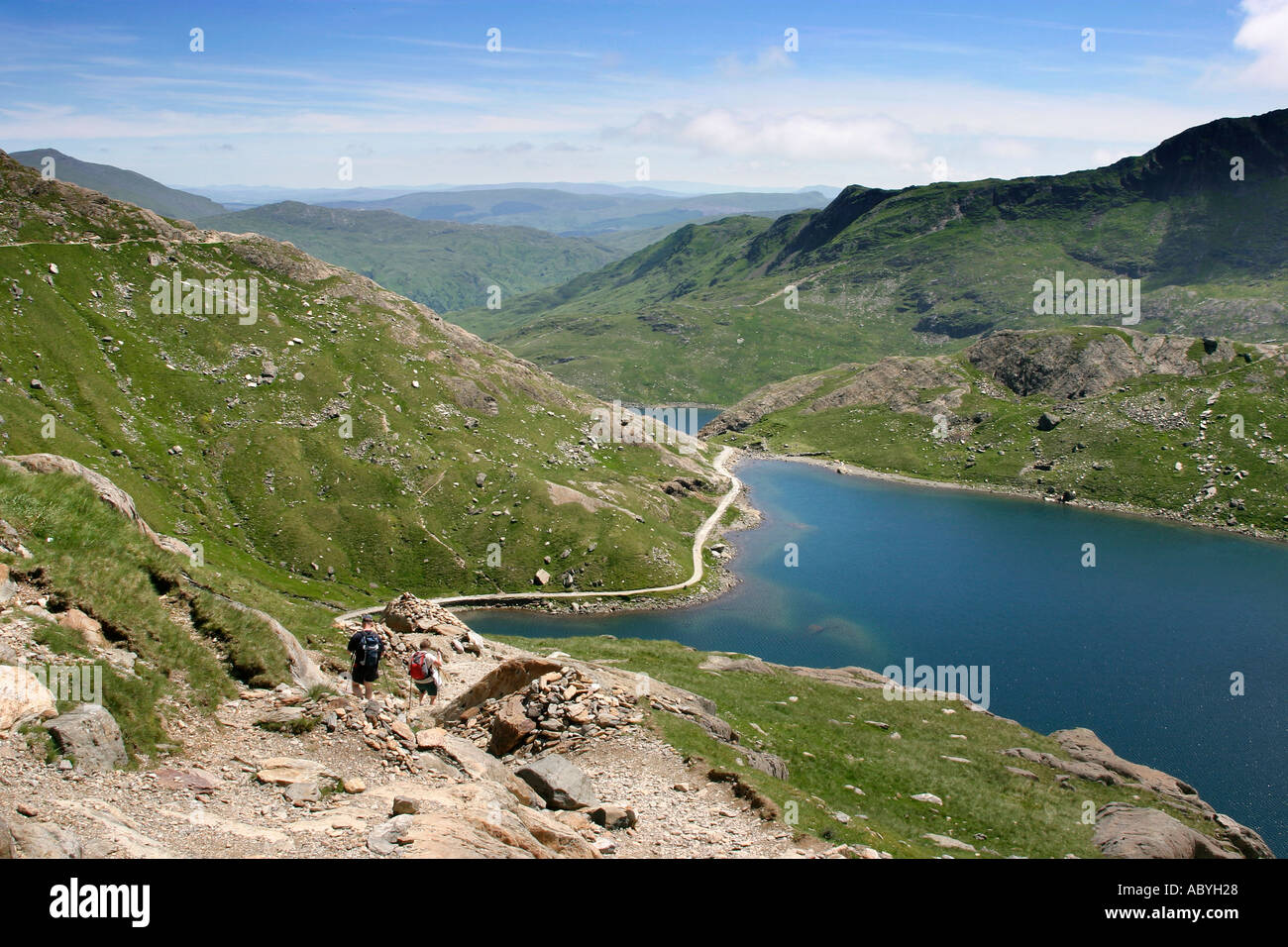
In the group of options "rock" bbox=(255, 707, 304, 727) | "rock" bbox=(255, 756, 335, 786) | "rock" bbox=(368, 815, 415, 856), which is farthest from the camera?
"rock" bbox=(255, 707, 304, 727)

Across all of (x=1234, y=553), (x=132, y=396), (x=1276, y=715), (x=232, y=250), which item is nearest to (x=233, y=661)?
(x=1276, y=715)

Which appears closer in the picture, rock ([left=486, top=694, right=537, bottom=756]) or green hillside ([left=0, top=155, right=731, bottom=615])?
rock ([left=486, top=694, right=537, bottom=756])

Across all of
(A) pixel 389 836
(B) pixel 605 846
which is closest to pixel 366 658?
(B) pixel 605 846

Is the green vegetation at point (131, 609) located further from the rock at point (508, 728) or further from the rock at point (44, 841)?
the rock at point (508, 728)

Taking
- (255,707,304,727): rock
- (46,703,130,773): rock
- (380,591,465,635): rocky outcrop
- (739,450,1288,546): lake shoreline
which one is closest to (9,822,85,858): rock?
(46,703,130,773): rock

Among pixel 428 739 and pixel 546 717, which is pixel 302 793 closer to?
pixel 428 739

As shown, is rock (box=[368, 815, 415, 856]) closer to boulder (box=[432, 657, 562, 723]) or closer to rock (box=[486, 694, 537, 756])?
rock (box=[486, 694, 537, 756])

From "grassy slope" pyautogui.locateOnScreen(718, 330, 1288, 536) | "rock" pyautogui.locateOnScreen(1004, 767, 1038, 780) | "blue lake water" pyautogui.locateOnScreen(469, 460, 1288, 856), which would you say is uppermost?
"grassy slope" pyautogui.locateOnScreen(718, 330, 1288, 536)

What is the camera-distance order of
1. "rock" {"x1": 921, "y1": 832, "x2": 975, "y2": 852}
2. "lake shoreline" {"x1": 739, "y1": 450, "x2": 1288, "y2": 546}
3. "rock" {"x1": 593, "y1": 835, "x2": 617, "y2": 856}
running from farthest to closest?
"lake shoreline" {"x1": 739, "y1": 450, "x2": 1288, "y2": 546}
"rock" {"x1": 921, "y1": 832, "x2": 975, "y2": 852}
"rock" {"x1": 593, "y1": 835, "x2": 617, "y2": 856}

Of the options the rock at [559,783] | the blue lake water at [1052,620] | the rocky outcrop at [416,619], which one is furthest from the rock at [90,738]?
the blue lake water at [1052,620]
